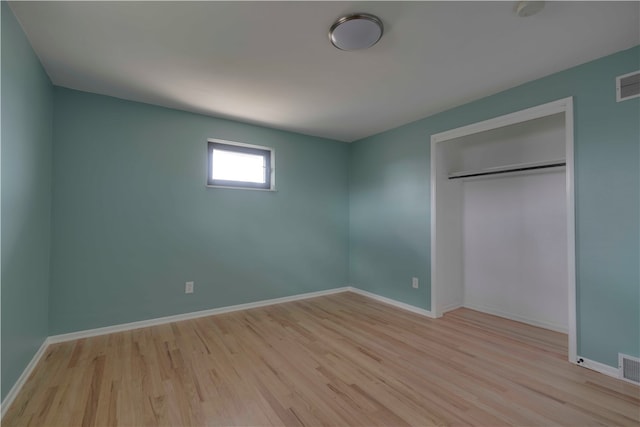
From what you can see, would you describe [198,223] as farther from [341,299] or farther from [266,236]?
[341,299]

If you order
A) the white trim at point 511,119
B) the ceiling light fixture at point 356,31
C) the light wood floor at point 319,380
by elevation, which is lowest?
the light wood floor at point 319,380

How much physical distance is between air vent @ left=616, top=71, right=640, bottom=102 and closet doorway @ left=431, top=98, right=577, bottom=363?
483 mm

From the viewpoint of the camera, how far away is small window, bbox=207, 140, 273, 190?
339 centimetres

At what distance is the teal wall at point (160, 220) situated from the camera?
2604 millimetres

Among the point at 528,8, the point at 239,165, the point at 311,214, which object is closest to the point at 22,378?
the point at 239,165

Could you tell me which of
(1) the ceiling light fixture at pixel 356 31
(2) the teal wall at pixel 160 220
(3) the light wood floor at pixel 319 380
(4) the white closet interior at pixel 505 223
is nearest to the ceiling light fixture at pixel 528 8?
(1) the ceiling light fixture at pixel 356 31

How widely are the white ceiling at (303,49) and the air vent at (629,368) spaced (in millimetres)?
2134

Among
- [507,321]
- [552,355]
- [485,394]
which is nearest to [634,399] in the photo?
[552,355]

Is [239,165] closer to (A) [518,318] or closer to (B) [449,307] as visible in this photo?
(B) [449,307]

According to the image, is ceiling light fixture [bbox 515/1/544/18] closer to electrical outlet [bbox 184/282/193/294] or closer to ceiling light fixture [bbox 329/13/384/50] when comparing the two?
ceiling light fixture [bbox 329/13/384/50]

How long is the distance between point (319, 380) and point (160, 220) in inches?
88.6

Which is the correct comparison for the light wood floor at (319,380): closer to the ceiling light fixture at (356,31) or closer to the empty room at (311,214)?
the empty room at (311,214)

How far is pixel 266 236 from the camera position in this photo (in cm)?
367

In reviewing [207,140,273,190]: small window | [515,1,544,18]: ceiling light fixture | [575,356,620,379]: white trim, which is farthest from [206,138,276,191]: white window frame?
[575,356,620,379]: white trim
